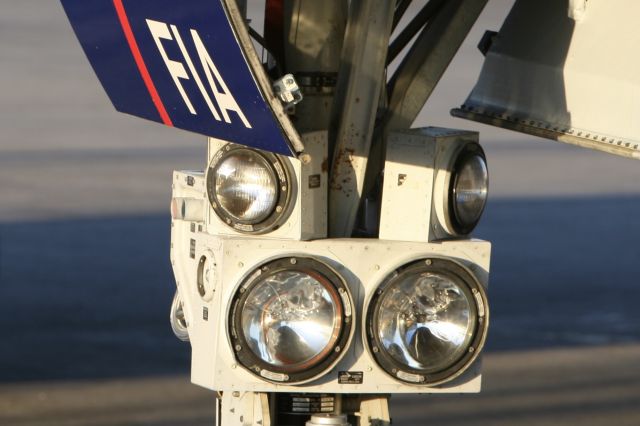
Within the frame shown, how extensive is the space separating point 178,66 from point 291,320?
1.02 m

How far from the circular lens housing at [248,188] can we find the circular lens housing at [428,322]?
472mm

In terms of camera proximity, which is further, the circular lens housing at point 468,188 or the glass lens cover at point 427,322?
the circular lens housing at point 468,188

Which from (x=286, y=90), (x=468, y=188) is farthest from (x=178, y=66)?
(x=468, y=188)

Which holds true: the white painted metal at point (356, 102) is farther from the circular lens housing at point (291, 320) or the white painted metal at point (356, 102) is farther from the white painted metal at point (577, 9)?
the white painted metal at point (577, 9)

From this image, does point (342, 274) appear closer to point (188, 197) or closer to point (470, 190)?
point (470, 190)

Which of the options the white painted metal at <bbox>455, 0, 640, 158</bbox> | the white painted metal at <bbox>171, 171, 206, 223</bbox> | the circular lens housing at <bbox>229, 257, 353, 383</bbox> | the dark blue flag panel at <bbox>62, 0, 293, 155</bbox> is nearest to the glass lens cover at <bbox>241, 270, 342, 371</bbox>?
the circular lens housing at <bbox>229, 257, 353, 383</bbox>

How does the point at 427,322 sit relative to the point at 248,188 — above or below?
below

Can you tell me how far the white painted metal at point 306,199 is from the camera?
17.1 ft

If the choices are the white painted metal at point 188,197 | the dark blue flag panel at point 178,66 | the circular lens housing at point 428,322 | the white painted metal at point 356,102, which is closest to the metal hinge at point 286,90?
the dark blue flag panel at point 178,66

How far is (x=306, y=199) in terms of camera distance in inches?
207

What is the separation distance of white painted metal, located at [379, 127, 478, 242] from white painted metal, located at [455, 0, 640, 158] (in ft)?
1.26

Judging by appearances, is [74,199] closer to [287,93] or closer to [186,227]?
[186,227]

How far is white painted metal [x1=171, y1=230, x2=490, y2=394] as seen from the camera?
204 inches

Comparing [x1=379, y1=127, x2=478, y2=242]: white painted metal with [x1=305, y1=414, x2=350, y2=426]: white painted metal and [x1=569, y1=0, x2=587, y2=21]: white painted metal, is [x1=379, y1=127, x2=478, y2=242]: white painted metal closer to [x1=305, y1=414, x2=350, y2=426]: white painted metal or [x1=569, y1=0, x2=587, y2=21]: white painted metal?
[x1=569, y1=0, x2=587, y2=21]: white painted metal
